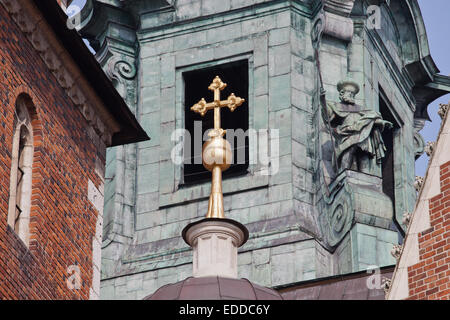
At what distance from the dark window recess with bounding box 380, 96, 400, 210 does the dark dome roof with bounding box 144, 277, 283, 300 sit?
16.0 meters

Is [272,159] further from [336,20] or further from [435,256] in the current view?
[435,256]

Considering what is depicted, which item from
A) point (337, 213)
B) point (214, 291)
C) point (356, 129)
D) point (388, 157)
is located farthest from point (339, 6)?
point (214, 291)

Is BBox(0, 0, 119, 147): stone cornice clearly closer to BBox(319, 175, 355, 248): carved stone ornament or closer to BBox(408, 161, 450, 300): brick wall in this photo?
BBox(408, 161, 450, 300): brick wall

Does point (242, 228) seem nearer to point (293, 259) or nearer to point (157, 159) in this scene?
point (293, 259)

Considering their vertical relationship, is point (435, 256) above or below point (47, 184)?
below

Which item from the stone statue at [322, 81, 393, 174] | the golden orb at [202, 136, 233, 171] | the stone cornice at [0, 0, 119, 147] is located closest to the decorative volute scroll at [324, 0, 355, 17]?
the stone statue at [322, 81, 393, 174]

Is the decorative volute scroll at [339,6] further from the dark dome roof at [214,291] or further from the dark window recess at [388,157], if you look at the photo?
the dark dome roof at [214,291]

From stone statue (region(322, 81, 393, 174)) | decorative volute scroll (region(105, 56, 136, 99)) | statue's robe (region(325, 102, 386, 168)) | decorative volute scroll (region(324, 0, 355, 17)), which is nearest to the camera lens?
stone statue (region(322, 81, 393, 174))

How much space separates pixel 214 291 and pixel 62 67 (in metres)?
4.14

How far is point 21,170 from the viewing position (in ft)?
116

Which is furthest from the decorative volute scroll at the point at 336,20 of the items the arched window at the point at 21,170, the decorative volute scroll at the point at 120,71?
the arched window at the point at 21,170

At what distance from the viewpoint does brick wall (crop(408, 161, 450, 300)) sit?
28.5 m

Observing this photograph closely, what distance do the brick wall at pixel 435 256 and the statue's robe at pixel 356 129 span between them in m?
18.5
